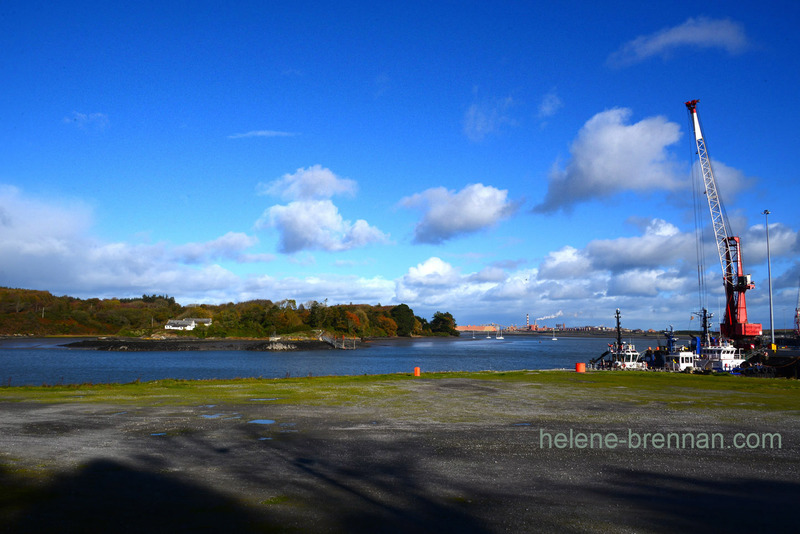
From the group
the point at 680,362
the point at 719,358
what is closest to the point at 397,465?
the point at 680,362

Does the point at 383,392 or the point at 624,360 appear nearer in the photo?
the point at 383,392

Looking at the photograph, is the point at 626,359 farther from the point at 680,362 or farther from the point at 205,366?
the point at 205,366

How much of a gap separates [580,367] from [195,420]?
128 feet

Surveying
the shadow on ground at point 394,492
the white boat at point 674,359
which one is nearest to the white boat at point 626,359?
the white boat at point 674,359

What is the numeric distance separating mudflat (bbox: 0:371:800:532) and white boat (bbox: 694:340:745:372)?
123 ft

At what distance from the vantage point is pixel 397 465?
13109 millimetres

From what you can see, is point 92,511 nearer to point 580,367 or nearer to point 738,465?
point 738,465

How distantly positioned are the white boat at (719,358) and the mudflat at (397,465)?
123ft

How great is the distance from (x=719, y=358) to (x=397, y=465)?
197ft

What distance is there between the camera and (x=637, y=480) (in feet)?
38.8

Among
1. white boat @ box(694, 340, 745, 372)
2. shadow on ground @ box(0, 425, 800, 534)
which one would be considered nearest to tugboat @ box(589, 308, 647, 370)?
white boat @ box(694, 340, 745, 372)

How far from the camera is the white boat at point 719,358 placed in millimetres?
59141

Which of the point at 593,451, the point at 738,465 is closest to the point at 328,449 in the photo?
the point at 593,451

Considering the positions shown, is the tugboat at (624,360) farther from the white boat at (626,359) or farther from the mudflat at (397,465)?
the mudflat at (397,465)
